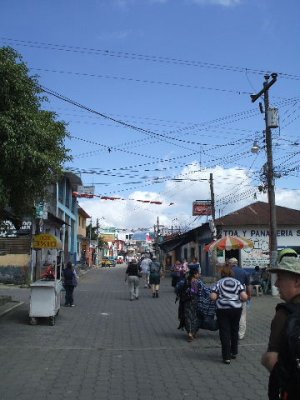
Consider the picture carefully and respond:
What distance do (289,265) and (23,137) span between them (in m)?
7.89

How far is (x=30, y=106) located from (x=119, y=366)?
5.75 meters

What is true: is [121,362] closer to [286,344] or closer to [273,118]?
[286,344]

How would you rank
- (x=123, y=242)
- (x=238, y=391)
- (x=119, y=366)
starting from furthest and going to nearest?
(x=123, y=242) < (x=119, y=366) < (x=238, y=391)

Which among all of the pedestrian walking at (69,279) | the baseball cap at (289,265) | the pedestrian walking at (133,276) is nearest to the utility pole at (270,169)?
the pedestrian walking at (133,276)

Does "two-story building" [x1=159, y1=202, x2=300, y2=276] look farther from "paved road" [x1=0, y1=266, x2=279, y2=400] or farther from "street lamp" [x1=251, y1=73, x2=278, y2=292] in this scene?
"paved road" [x1=0, y1=266, x2=279, y2=400]

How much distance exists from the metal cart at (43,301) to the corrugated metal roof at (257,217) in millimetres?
23846

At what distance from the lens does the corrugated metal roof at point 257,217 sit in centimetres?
3597

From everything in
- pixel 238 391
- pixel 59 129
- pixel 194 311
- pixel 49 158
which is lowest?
pixel 238 391

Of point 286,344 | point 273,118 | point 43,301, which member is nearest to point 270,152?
point 273,118

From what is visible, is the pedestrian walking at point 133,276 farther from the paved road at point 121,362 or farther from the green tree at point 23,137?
the green tree at point 23,137

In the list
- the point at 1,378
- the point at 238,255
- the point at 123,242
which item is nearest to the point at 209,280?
the point at 238,255

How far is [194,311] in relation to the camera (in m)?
10.5

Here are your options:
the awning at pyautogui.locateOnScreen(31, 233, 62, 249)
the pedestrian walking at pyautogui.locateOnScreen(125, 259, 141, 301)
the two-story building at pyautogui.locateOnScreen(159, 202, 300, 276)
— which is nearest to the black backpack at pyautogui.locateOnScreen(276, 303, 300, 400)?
the awning at pyautogui.locateOnScreen(31, 233, 62, 249)

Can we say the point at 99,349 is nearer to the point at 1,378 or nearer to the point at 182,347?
the point at 182,347
